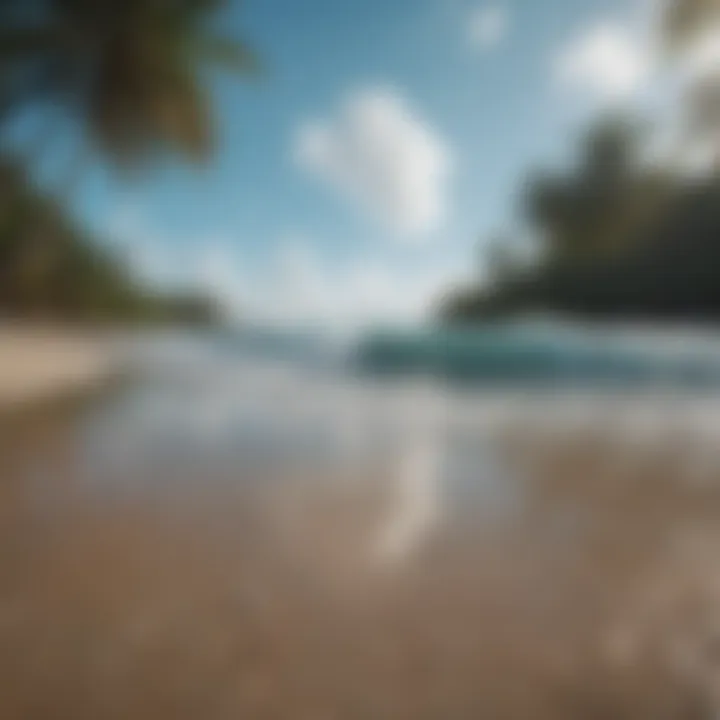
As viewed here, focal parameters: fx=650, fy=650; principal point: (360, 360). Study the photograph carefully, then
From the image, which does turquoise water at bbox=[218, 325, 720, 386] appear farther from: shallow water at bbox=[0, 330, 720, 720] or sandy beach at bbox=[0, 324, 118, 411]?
shallow water at bbox=[0, 330, 720, 720]

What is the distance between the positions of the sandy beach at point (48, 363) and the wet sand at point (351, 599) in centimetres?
300

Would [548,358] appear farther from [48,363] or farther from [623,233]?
[48,363]

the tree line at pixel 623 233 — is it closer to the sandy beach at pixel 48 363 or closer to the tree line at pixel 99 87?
the tree line at pixel 99 87

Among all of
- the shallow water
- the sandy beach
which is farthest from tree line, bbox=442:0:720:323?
the sandy beach

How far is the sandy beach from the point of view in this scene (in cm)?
536

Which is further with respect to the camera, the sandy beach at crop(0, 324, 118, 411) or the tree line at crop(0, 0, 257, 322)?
the sandy beach at crop(0, 324, 118, 411)

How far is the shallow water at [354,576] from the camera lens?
121 cm

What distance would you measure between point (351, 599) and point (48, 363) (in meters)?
6.38

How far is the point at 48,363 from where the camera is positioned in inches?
275

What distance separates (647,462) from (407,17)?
7.59ft

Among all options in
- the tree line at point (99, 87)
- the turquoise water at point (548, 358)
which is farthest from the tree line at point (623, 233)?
the tree line at point (99, 87)

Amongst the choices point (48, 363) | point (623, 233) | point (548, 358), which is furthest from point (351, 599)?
point (548, 358)

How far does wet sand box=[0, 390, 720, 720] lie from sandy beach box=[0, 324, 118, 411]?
9.86ft

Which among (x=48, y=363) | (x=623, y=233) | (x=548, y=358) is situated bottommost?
(x=48, y=363)
